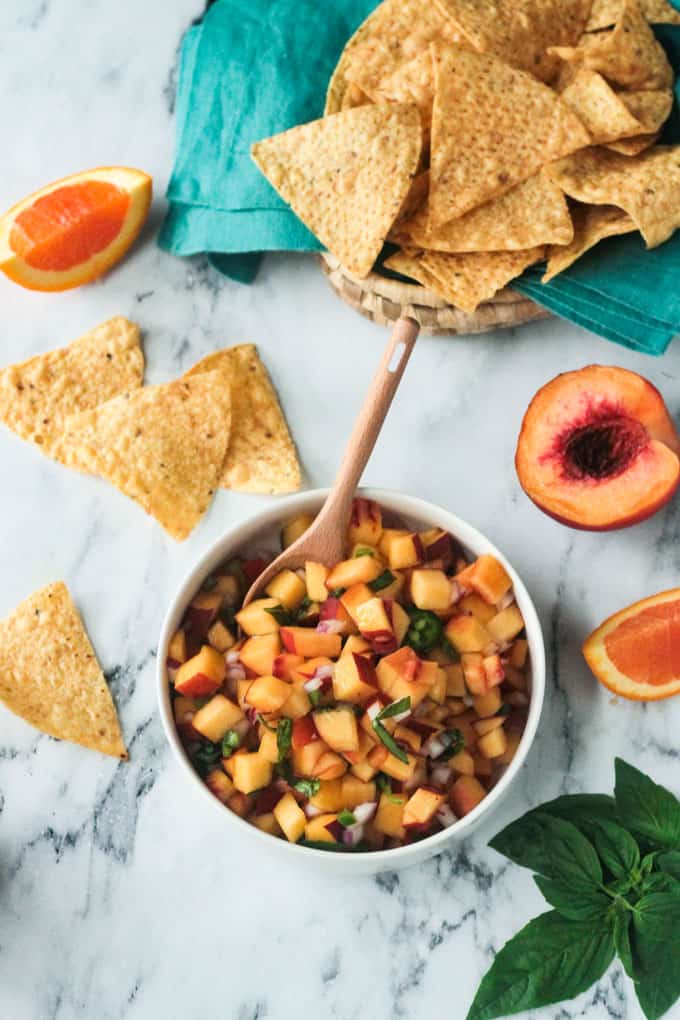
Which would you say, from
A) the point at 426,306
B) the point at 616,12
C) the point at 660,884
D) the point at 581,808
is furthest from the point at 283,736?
the point at 616,12

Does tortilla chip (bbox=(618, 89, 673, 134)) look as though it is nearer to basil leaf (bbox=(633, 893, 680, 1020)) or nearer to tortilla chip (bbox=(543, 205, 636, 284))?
tortilla chip (bbox=(543, 205, 636, 284))

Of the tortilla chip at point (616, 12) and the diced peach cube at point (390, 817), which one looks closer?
the diced peach cube at point (390, 817)

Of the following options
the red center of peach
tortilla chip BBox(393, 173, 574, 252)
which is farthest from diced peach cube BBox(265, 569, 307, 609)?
tortilla chip BBox(393, 173, 574, 252)

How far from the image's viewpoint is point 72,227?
2.34 m

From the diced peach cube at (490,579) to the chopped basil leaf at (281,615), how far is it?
0.28m

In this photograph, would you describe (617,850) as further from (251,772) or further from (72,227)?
(72,227)

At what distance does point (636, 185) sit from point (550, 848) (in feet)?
3.28

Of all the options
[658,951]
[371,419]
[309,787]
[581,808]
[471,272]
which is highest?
[471,272]

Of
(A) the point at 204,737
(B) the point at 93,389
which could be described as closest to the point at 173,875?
(A) the point at 204,737

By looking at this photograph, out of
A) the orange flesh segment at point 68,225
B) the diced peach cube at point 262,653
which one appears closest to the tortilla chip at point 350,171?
the orange flesh segment at point 68,225

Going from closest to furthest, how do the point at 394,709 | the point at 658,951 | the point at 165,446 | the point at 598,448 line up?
the point at 394,709, the point at 658,951, the point at 598,448, the point at 165,446

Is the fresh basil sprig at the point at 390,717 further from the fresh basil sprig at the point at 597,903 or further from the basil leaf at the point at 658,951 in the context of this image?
the basil leaf at the point at 658,951

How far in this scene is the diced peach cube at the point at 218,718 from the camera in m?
2.04

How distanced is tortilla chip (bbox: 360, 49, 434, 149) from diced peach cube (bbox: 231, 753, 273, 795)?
100 centimetres
